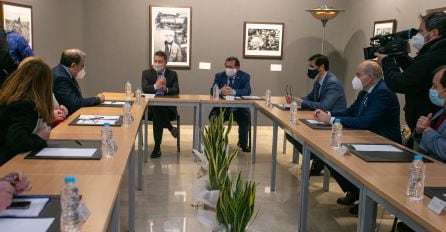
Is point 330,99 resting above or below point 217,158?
above

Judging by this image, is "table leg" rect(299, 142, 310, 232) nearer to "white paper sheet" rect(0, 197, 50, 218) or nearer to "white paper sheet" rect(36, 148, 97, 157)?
"white paper sheet" rect(36, 148, 97, 157)

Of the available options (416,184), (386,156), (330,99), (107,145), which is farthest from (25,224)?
(330,99)

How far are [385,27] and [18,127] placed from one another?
188 inches

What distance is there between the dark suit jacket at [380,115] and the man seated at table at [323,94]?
3.15 ft

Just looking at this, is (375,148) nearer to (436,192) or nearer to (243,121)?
(436,192)

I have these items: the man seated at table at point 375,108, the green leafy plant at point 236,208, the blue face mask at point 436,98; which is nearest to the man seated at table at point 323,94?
the man seated at table at point 375,108

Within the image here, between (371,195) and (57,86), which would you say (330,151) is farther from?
(57,86)

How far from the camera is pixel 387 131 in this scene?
352cm

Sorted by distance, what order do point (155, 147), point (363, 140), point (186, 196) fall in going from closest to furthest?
point (363, 140) → point (186, 196) → point (155, 147)

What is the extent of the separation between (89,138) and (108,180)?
0.92 m

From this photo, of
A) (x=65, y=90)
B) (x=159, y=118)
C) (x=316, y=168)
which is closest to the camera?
(x=65, y=90)

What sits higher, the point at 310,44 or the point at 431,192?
the point at 310,44

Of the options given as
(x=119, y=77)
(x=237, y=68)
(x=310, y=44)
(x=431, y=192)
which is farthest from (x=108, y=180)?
(x=310, y=44)

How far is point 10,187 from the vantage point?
1.64m
